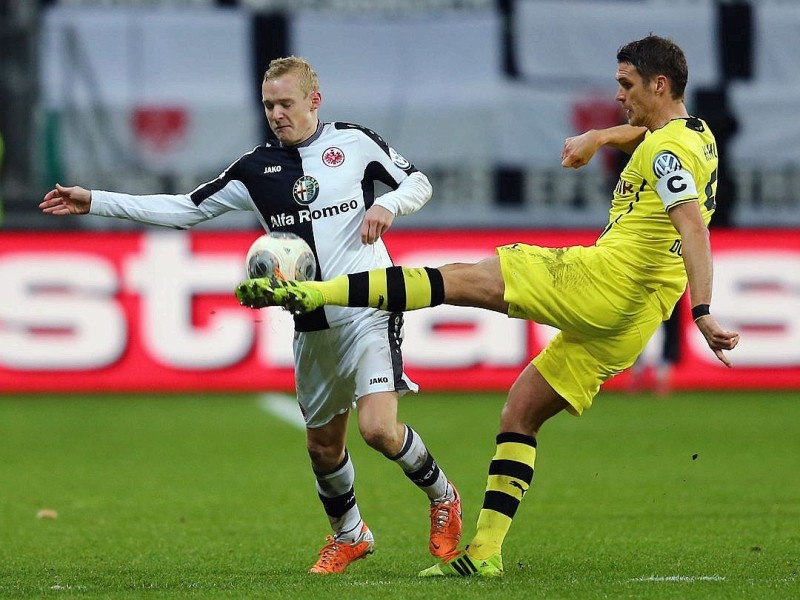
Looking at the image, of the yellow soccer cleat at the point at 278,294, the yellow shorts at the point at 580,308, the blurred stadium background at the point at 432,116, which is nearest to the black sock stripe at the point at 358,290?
the yellow soccer cleat at the point at 278,294

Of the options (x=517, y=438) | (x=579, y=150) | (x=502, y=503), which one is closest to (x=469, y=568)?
(x=502, y=503)

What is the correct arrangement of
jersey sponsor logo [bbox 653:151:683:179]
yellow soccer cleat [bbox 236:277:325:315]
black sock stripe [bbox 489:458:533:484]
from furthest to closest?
black sock stripe [bbox 489:458:533:484], jersey sponsor logo [bbox 653:151:683:179], yellow soccer cleat [bbox 236:277:325:315]

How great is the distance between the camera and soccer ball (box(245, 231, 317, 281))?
5.43 meters

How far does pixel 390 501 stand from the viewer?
8344 mm

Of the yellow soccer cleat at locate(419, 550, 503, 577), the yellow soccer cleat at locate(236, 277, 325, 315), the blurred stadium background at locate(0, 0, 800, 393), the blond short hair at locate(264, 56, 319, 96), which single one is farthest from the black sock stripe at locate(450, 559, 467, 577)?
the blurred stadium background at locate(0, 0, 800, 393)

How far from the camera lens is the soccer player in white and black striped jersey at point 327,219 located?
19.7 feet

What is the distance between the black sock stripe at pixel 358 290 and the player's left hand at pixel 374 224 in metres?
0.33

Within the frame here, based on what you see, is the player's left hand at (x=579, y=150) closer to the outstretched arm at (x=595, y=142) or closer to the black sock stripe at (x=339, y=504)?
the outstretched arm at (x=595, y=142)

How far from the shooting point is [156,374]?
13.9m

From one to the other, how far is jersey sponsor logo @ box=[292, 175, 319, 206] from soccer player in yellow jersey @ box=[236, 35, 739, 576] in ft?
2.26

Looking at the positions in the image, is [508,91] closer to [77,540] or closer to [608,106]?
[608,106]

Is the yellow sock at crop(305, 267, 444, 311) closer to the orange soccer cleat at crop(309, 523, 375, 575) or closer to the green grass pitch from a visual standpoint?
the green grass pitch

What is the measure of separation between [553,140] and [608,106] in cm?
66

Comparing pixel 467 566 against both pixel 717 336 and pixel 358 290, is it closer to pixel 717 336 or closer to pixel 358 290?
pixel 358 290
